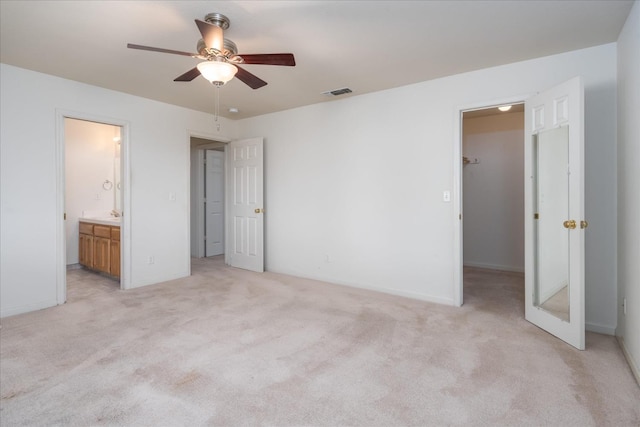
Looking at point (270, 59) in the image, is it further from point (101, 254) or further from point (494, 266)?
point (494, 266)

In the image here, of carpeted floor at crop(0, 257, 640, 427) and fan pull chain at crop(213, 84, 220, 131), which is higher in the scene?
fan pull chain at crop(213, 84, 220, 131)

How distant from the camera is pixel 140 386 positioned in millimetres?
1991

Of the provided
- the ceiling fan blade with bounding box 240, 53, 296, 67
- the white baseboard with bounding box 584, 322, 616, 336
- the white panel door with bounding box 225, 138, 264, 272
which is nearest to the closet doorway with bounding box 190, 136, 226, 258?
the white panel door with bounding box 225, 138, 264, 272

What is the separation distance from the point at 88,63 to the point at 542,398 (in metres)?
4.46

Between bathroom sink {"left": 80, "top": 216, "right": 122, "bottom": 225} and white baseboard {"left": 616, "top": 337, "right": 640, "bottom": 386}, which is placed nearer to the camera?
white baseboard {"left": 616, "top": 337, "right": 640, "bottom": 386}

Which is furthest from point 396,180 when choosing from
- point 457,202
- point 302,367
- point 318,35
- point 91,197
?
point 91,197

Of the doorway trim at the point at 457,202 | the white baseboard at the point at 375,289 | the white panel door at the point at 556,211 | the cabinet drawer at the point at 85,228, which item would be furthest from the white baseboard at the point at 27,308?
the white panel door at the point at 556,211

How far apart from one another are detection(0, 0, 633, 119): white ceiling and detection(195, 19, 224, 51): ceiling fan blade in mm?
258

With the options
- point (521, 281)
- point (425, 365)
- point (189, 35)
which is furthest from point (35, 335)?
point (521, 281)

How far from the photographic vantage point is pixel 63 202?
3584mm

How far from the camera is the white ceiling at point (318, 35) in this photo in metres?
2.23

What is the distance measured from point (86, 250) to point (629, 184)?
645cm

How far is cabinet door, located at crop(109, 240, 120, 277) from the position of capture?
4348mm

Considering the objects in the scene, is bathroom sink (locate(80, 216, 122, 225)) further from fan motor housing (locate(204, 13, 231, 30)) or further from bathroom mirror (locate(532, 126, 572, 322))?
bathroom mirror (locate(532, 126, 572, 322))
